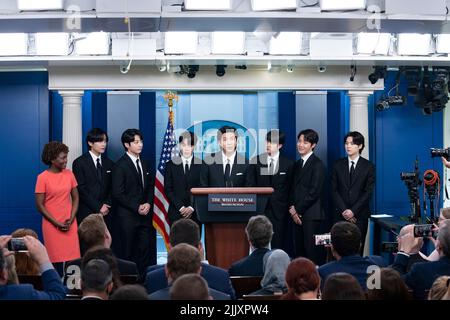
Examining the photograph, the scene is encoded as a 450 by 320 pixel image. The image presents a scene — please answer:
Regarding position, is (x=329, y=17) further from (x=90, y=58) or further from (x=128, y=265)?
(x=90, y=58)

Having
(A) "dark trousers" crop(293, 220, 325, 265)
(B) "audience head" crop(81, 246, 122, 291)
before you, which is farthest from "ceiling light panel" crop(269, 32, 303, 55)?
(B) "audience head" crop(81, 246, 122, 291)

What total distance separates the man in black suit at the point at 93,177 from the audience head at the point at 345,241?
12.6 feet

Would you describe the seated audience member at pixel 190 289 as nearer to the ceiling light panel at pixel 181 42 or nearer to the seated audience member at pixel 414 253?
the seated audience member at pixel 414 253

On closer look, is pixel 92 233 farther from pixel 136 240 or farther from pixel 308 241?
pixel 308 241

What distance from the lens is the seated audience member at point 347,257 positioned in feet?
15.4

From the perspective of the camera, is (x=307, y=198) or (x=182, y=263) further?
(x=307, y=198)

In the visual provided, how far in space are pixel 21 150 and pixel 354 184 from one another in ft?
13.4

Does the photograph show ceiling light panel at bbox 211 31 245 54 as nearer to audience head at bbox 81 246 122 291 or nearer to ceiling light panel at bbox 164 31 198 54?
ceiling light panel at bbox 164 31 198 54

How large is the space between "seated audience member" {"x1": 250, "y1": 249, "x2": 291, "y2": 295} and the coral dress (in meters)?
3.39

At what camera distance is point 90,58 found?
8.25 meters

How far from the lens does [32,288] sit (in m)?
3.76

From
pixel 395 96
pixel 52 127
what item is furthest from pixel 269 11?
pixel 52 127

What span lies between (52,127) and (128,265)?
16.5ft

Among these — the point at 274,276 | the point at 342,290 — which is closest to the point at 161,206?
the point at 274,276
